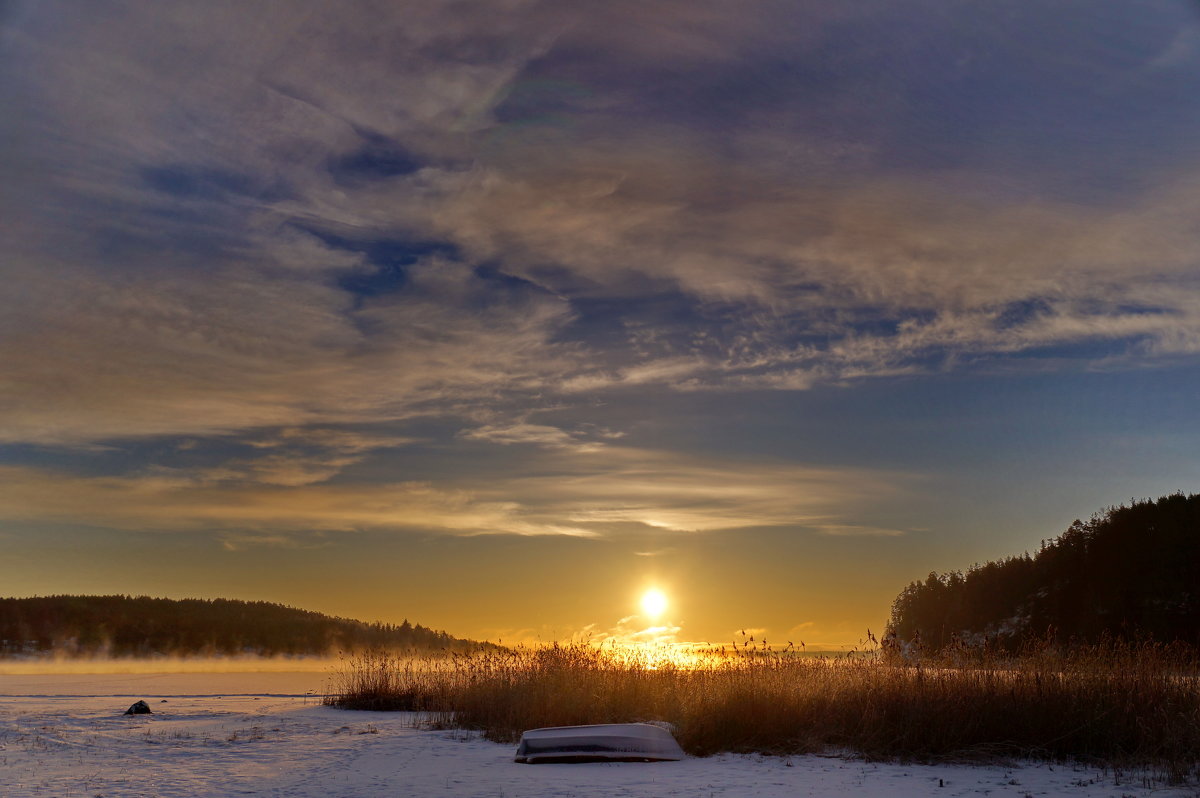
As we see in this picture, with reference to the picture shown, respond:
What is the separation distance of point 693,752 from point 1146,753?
6874 mm

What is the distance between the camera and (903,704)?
1507cm

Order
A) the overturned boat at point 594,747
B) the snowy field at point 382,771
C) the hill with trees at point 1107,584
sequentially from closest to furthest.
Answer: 1. the snowy field at point 382,771
2. the overturned boat at point 594,747
3. the hill with trees at point 1107,584

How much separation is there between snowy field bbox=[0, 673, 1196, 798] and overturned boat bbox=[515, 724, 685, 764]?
0.25 meters

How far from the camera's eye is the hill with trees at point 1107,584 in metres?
54.7

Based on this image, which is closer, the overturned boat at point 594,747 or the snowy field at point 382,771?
the snowy field at point 382,771

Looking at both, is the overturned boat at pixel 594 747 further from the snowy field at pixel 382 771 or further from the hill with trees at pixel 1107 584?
the hill with trees at pixel 1107 584

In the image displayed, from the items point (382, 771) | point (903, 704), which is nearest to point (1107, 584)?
point (903, 704)

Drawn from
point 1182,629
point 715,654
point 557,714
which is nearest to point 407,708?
point 557,714

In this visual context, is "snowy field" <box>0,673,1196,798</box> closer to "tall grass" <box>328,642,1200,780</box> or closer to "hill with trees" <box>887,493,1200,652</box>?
"tall grass" <box>328,642,1200,780</box>

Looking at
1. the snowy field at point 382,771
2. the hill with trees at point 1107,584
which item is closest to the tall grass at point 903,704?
the snowy field at point 382,771

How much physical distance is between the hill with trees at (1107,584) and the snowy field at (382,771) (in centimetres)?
3831

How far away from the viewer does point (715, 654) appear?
60.4 ft

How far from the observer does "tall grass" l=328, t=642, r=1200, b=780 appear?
14.3 meters

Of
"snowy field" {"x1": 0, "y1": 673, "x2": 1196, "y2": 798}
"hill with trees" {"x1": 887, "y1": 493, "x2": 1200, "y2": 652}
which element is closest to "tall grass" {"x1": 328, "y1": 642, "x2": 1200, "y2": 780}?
"snowy field" {"x1": 0, "y1": 673, "x2": 1196, "y2": 798}
